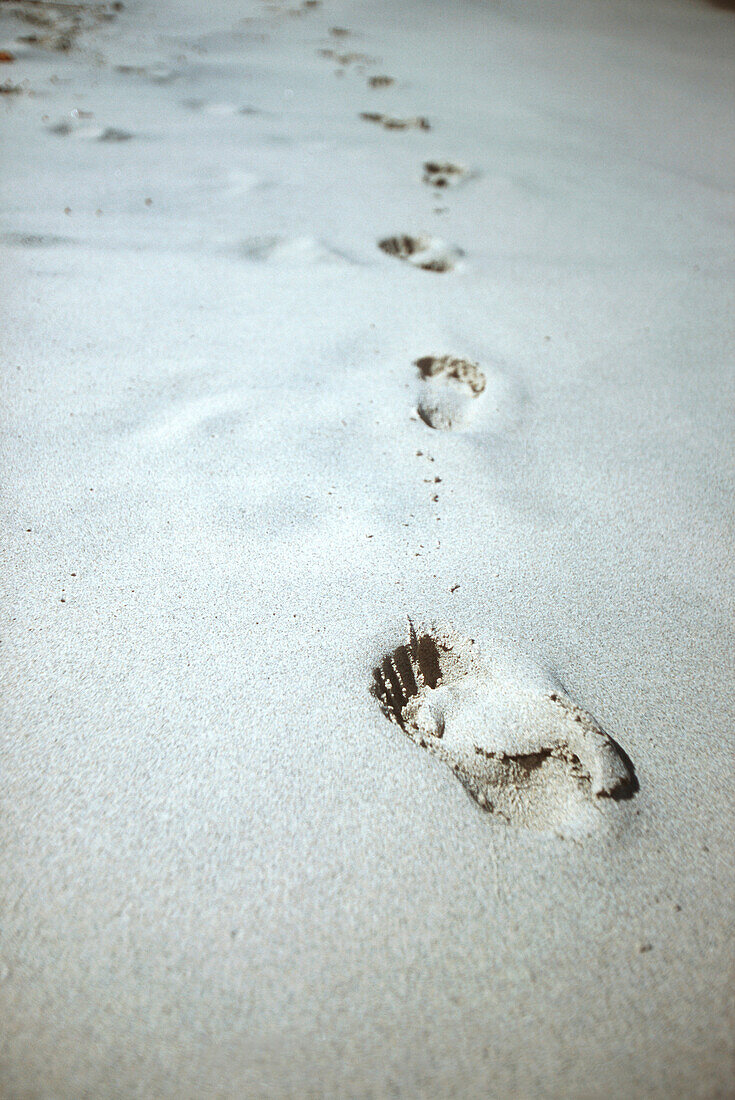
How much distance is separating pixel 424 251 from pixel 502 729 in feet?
5.33

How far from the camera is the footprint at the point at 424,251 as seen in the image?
1833mm

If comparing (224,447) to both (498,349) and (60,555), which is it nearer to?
(60,555)

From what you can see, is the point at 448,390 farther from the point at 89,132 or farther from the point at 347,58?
the point at 347,58

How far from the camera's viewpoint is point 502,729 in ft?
2.70

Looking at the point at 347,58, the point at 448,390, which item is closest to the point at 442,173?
the point at 448,390

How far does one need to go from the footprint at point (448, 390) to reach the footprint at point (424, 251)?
54cm

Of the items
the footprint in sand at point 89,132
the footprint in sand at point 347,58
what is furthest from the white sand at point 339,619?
the footprint in sand at point 347,58

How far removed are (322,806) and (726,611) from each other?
2.50 ft

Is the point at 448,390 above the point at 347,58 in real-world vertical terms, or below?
below

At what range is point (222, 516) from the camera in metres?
1.09

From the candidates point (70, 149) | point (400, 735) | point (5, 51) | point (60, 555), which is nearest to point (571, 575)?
point (400, 735)

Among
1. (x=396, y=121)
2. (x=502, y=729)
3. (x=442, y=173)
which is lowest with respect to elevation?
(x=502, y=729)

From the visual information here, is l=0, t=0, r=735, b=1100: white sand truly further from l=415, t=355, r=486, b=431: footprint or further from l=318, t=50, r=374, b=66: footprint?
l=318, t=50, r=374, b=66: footprint

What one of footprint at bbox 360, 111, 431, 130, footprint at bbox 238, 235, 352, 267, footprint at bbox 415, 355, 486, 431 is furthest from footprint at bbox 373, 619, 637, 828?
footprint at bbox 360, 111, 431, 130
